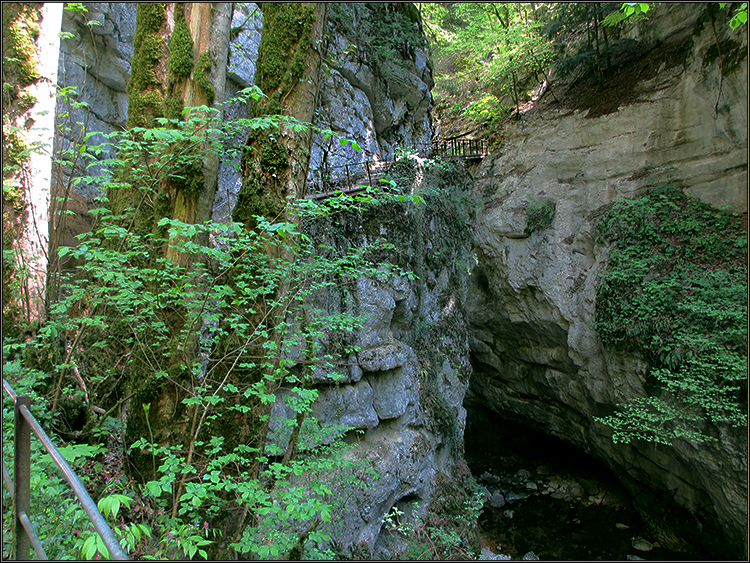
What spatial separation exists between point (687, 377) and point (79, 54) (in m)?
10.8

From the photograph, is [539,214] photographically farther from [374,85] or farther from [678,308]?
[374,85]

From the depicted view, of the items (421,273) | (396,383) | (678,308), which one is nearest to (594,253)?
(678,308)

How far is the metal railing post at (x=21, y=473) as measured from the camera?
153 centimetres

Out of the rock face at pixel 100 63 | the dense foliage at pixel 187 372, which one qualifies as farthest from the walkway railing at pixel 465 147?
the dense foliage at pixel 187 372

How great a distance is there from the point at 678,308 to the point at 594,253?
243cm

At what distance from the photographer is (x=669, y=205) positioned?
8.14 meters

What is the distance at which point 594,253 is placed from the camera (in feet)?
30.2

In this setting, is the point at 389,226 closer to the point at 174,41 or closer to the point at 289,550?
the point at 174,41

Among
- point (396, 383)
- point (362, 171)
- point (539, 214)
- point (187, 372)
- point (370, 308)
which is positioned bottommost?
point (396, 383)

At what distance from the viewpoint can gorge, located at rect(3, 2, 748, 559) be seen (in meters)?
3.16

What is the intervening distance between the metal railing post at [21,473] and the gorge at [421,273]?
3.60 ft

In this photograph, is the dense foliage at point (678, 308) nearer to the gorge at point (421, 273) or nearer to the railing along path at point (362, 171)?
the gorge at point (421, 273)

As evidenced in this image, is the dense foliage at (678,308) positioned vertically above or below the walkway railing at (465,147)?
below

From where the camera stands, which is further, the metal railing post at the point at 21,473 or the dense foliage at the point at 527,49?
the dense foliage at the point at 527,49
